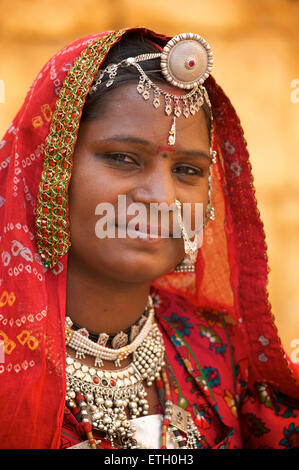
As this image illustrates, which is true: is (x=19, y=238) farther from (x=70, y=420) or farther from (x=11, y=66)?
(x=11, y=66)

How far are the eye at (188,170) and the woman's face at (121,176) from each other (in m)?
0.05

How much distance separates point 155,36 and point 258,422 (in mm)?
1117

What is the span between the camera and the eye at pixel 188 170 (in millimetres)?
1480

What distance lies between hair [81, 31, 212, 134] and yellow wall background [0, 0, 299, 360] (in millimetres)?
1854

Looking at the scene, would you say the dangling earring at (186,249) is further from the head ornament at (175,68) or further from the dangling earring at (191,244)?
the head ornament at (175,68)

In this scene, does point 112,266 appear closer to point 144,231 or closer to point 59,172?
point 144,231

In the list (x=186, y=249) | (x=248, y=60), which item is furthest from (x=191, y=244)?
(x=248, y=60)

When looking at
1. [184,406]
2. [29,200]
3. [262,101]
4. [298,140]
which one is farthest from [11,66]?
[184,406]

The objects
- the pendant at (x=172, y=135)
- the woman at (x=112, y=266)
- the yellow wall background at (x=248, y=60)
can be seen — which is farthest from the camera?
the yellow wall background at (x=248, y=60)

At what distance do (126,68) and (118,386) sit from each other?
2.68 feet

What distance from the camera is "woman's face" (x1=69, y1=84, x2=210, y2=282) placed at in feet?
4.45

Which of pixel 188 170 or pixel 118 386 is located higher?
pixel 188 170

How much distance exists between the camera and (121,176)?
1.37 metres

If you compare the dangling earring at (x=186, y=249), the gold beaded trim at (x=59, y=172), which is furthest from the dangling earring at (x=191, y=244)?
the gold beaded trim at (x=59, y=172)
